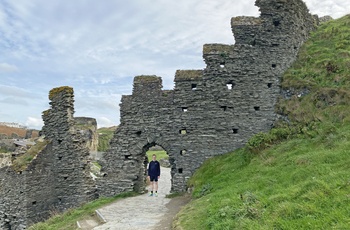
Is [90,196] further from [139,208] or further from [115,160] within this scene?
[139,208]

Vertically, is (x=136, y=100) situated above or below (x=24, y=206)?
above

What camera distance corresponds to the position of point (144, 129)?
757 inches

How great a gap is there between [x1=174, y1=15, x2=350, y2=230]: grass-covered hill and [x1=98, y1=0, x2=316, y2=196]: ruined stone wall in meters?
1.02

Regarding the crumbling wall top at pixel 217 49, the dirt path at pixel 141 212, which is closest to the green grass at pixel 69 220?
the dirt path at pixel 141 212

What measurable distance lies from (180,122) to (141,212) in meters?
6.44

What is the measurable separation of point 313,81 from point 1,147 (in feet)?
124

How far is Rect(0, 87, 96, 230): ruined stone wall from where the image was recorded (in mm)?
19172

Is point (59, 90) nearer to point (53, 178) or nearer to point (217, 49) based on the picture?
point (53, 178)

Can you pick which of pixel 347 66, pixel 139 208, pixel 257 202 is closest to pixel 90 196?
pixel 139 208

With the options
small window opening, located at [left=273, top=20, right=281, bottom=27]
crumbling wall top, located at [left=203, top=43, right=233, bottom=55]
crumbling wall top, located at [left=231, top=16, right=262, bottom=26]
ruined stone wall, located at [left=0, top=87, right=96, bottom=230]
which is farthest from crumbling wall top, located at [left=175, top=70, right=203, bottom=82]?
ruined stone wall, located at [left=0, top=87, right=96, bottom=230]

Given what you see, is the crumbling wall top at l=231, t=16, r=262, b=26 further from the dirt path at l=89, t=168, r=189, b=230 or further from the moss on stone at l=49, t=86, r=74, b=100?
the moss on stone at l=49, t=86, r=74, b=100

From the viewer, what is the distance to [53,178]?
20219mm

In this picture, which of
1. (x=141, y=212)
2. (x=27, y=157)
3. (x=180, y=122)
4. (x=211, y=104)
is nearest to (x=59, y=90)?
(x=27, y=157)

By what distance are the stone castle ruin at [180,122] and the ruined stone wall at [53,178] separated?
6 cm
